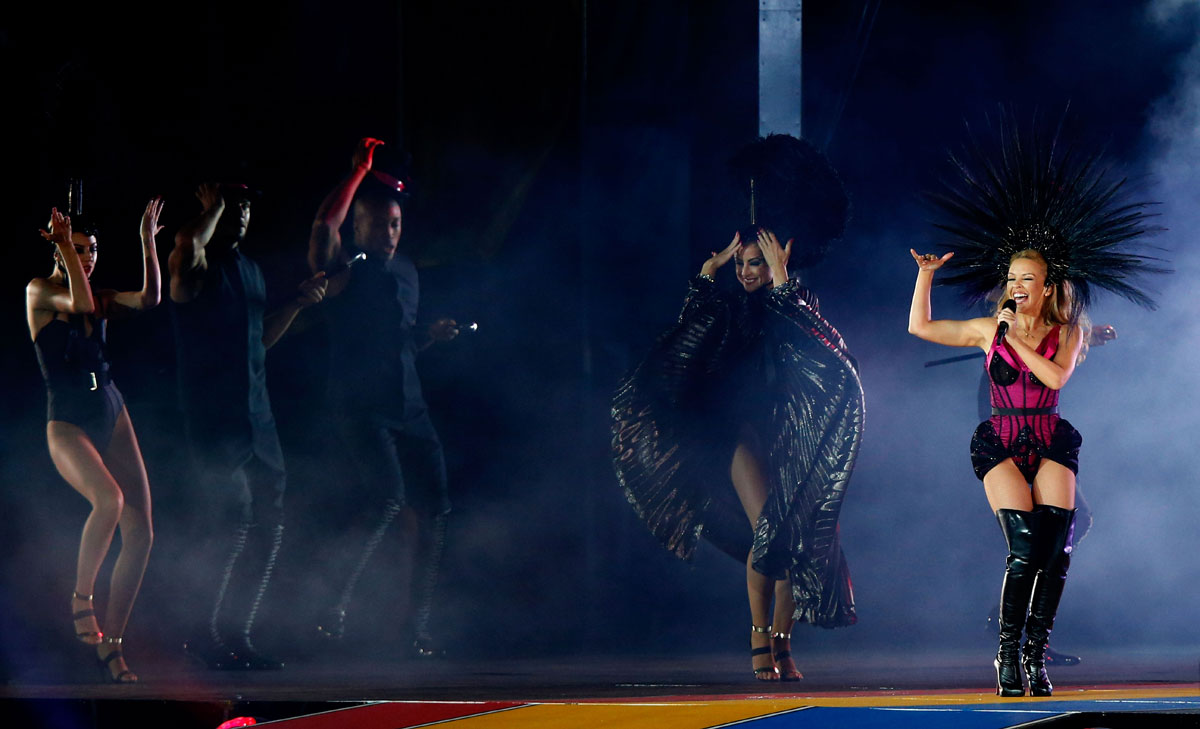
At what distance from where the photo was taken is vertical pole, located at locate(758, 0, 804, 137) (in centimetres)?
554

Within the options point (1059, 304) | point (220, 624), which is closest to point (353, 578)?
point (220, 624)

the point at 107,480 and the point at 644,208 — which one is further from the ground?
the point at 644,208

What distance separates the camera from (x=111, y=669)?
445cm

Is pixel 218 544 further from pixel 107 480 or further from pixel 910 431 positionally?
pixel 910 431

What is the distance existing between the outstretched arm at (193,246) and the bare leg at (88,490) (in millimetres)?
673

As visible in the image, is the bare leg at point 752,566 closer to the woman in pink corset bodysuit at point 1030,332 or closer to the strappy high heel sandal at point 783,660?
the strappy high heel sandal at point 783,660

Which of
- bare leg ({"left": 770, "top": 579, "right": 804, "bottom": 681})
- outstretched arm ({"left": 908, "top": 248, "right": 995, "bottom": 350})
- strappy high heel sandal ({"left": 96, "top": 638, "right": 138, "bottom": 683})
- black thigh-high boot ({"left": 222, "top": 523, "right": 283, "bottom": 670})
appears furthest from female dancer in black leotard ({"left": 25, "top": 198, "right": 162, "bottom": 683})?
outstretched arm ({"left": 908, "top": 248, "right": 995, "bottom": 350})

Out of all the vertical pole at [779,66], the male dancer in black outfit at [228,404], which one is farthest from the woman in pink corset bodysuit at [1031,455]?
the male dancer in black outfit at [228,404]

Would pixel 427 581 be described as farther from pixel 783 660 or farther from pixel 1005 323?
pixel 1005 323

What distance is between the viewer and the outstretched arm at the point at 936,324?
11.6 feet

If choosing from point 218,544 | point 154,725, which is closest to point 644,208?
point 218,544

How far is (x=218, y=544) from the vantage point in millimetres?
4820

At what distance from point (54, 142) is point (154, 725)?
2565 mm

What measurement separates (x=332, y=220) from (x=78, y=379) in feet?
3.89
